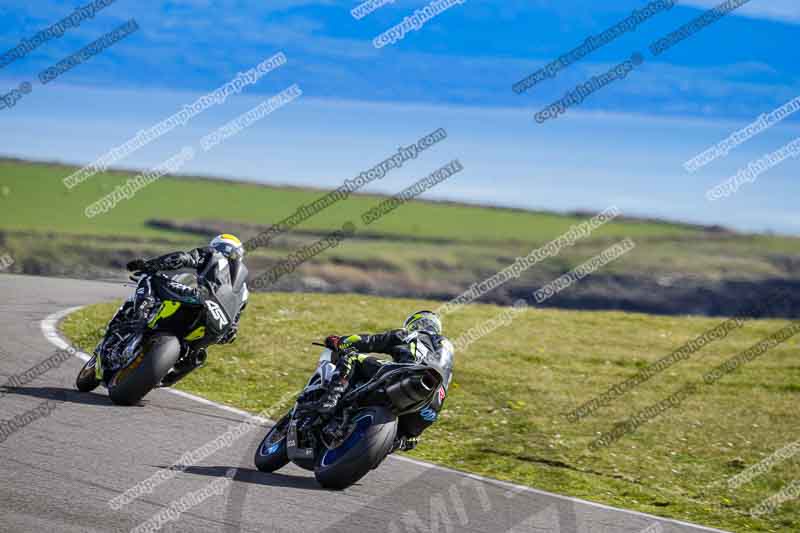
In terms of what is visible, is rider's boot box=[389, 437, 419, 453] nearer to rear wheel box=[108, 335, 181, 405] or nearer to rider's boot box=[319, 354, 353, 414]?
rider's boot box=[319, 354, 353, 414]

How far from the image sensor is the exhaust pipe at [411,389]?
9.77m

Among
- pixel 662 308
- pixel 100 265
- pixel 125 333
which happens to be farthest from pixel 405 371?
pixel 662 308

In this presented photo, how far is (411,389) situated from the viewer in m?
9.77

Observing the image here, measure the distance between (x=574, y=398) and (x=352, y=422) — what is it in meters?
8.19

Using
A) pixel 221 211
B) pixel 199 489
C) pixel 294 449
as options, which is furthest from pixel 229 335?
pixel 221 211

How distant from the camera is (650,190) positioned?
139m

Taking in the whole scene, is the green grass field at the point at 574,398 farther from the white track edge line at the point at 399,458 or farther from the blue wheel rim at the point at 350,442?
the blue wheel rim at the point at 350,442

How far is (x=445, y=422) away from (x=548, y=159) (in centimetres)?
17447

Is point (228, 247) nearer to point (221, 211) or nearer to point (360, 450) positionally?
point (360, 450)

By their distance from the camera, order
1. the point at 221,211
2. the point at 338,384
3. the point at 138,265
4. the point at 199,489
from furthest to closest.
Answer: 1. the point at 221,211
2. the point at 138,265
3. the point at 338,384
4. the point at 199,489

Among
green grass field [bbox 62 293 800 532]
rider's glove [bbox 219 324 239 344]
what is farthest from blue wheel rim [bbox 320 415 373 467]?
rider's glove [bbox 219 324 239 344]

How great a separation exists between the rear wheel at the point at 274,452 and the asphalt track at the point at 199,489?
0.41ft

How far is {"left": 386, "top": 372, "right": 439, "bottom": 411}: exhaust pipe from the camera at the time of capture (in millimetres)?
9766

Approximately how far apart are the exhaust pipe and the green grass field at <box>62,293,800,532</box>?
2.90 metres
